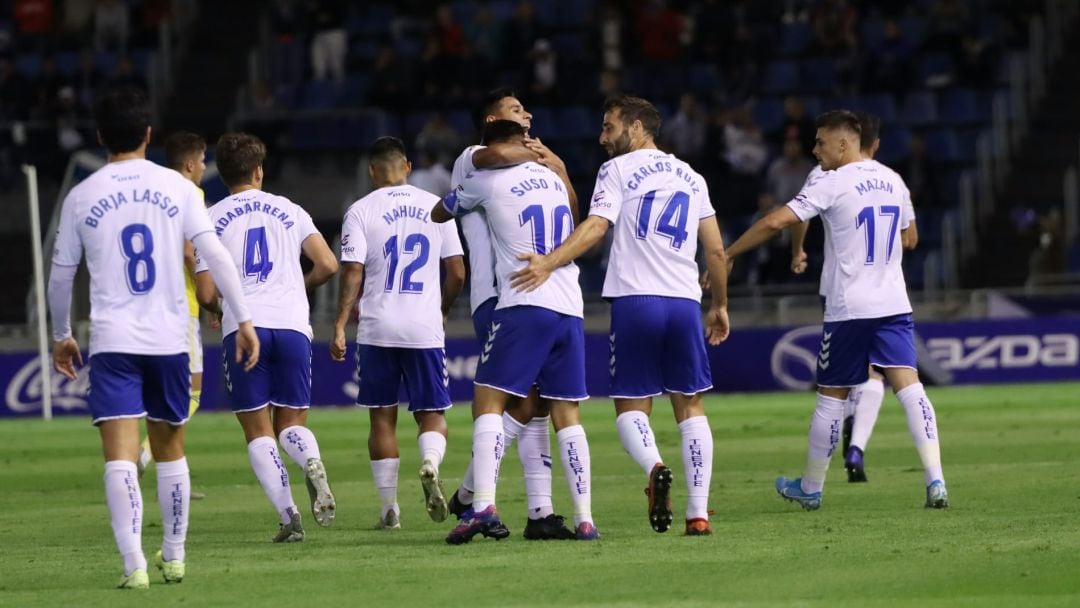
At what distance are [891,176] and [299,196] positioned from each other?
62.0 feet

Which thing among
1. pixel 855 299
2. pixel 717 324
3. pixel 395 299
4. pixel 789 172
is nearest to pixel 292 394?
pixel 395 299

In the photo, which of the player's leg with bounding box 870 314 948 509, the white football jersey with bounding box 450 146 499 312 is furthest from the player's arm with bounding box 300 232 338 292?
the player's leg with bounding box 870 314 948 509

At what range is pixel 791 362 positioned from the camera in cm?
2648

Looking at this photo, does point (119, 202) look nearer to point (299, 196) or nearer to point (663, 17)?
point (299, 196)

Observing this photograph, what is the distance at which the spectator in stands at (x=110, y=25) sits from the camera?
35.3 m

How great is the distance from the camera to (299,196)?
99.5 feet

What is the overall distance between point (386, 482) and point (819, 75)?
2087 cm

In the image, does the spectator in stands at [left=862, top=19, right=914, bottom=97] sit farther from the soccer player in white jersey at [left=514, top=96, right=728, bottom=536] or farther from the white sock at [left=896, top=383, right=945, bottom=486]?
the soccer player in white jersey at [left=514, top=96, right=728, bottom=536]

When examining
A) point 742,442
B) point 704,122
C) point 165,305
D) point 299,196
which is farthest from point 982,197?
point 165,305

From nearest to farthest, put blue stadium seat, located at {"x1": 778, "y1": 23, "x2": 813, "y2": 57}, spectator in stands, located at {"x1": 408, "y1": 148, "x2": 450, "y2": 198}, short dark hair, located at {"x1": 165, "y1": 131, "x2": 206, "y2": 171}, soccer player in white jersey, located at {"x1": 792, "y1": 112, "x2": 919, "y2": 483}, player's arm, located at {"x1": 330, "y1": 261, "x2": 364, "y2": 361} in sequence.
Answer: player's arm, located at {"x1": 330, "y1": 261, "x2": 364, "y2": 361}
short dark hair, located at {"x1": 165, "y1": 131, "x2": 206, "y2": 171}
soccer player in white jersey, located at {"x1": 792, "y1": 112, "x2": 919, "y2": 483}
spectator in stands, located at {"x1": 408, "y1": 148, "x2": 450, "y2": 198}
blue stadium seat, located at {"x1": 778, "y1": 23, "x2": 813, "y2": 57}

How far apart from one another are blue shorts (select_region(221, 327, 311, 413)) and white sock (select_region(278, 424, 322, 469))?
0.18m

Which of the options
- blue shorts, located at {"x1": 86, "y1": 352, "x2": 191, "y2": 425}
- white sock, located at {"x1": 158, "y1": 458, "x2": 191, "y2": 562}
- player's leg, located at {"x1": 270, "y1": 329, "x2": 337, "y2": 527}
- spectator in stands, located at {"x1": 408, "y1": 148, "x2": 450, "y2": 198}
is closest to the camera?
blue shorts, located at {"x1": 86, "y1": 352, "x2": 191, "y2": 425}

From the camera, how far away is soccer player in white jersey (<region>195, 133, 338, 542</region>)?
11477 mm

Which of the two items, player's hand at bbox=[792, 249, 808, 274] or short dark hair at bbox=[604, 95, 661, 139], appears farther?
player's hand at bbox=[792, 249, 808, 274]
